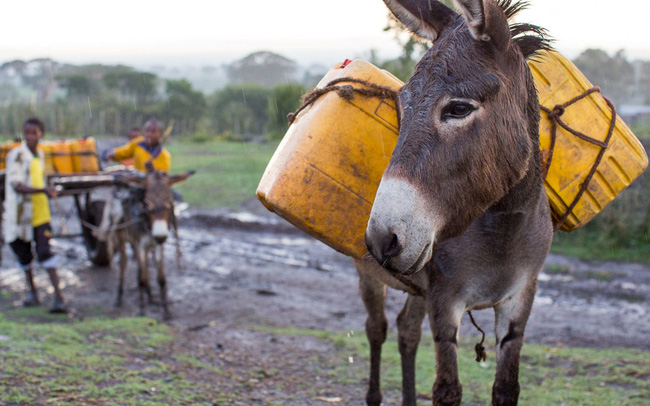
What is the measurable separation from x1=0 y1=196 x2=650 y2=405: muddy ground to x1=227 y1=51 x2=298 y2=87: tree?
5922 cm

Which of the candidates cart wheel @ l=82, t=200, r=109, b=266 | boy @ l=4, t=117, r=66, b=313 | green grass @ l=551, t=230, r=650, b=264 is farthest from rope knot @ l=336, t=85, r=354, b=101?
green grass @ l=551, t=230, r=650, b=264

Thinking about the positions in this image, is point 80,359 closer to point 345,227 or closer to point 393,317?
point 345,227

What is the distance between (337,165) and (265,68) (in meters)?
75.1

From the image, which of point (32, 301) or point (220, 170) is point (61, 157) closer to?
point (32, 301)

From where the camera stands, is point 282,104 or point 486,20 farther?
point 282,104

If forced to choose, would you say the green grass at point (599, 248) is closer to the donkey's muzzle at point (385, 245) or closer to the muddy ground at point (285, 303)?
the muddy ground at point (285, 303)

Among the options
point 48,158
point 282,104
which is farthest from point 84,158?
point 282,104

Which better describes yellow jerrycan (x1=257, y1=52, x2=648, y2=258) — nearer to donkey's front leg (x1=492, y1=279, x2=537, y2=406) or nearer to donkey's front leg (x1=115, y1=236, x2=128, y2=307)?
donkey's front leg (x1=492, y1=279, x2=537, y2=406)

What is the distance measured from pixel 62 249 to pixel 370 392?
343 inches

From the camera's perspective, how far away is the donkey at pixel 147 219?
23.7ft

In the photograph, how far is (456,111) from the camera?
2178 millimetres

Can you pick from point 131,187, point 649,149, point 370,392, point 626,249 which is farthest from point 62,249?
point 649,149

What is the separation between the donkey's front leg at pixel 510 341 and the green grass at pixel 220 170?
12.1 metres

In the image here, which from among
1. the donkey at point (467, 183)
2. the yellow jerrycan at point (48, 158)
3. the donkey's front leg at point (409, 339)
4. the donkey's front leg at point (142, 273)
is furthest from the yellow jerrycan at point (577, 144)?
the yellow jerrycan at point (48, 158)
